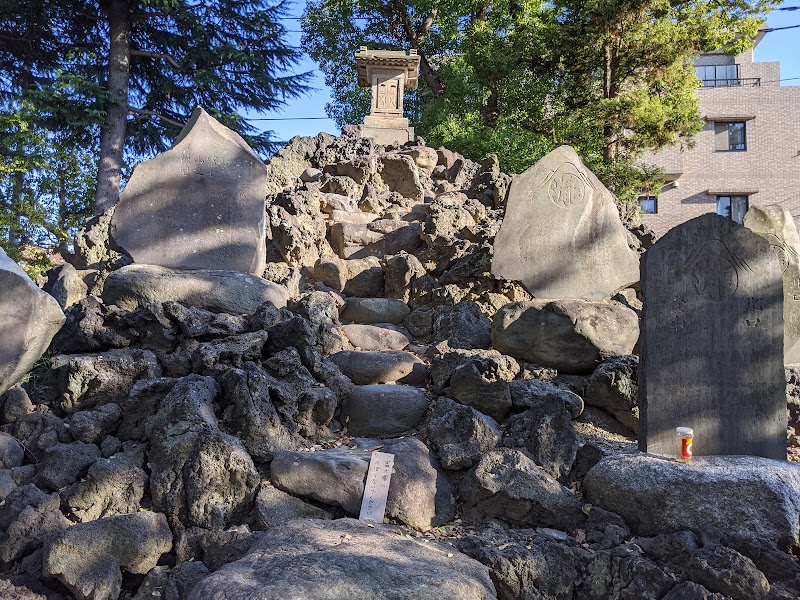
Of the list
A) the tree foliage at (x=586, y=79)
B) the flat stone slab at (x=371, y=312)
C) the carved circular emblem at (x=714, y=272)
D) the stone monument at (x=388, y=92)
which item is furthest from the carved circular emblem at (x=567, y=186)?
the stone monument at (x=388, y=92)

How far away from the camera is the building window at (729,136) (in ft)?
69.1

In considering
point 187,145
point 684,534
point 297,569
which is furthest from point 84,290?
Answer: point 684,534

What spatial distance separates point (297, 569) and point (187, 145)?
14.5ft

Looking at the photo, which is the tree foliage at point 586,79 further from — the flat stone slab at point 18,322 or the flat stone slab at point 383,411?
the flat stone slab at point 18,322

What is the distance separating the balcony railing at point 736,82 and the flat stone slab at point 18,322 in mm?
22645

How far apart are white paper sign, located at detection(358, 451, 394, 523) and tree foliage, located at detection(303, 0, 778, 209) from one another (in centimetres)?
1042

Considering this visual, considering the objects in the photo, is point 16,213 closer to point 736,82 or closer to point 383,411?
point 383,411

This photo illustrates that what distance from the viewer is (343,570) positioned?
2627mm

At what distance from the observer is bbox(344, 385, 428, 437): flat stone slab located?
15.1ft

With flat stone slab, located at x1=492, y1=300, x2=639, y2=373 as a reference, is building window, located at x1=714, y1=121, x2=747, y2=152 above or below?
above

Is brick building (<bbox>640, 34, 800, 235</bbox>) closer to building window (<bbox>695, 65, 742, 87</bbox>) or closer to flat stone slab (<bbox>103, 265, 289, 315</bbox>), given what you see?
building window (<bbox>695, 65, 742, 87</bbox>)

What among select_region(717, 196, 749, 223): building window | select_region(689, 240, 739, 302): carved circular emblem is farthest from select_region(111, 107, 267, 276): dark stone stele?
select_region(717, 196, 749, 223): building window

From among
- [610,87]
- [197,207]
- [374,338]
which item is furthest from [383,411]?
[610,87]

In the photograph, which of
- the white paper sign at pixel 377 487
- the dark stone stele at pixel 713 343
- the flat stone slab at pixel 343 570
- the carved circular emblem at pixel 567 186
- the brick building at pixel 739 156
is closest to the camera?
the flat stone slab at pixel 343 570
